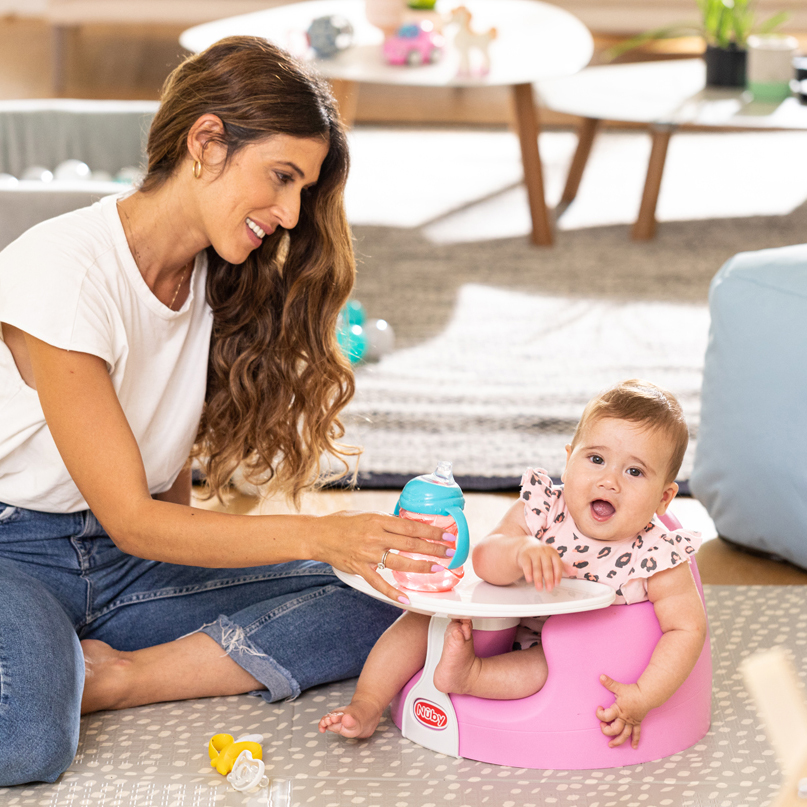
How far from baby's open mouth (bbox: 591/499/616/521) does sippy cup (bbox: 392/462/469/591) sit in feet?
0.52

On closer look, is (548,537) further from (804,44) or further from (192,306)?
(804,44)

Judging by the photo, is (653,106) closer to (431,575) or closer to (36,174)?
(36,174)

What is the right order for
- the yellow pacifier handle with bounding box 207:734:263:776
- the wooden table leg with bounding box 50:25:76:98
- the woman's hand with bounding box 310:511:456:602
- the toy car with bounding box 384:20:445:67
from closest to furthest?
the woman's hand with bounding box 310:511:456:602 → the yellow pacifier handle with bounding box 207:734:263:776 → the toy car with bounding box 384:20:445:67 → the wooden table leg with bounding box 50:25:76:98

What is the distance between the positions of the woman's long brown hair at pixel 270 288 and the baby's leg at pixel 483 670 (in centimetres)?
38

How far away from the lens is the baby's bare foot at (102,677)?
1254 mm

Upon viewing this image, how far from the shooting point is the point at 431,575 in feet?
3.65

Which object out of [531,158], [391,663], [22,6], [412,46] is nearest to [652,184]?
[531,158]

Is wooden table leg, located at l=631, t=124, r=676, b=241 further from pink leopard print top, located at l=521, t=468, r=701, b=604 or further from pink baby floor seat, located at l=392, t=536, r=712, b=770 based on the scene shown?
pink baby floor seat, located at l=392, t=536, r=712, b=770

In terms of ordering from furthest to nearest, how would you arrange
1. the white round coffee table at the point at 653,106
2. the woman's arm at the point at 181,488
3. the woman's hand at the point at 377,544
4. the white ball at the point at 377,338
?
the white round coffee table at the point at 653,106 → the white ball at the point at 377,338 → the woman's arm at the point at 181,488 → the woman's hand at the point at 377,544

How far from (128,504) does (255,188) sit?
355 mm

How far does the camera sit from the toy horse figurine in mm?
3170

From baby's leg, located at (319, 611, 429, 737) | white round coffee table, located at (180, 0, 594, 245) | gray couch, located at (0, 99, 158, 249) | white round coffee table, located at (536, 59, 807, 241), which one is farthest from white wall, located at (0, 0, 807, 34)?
baby's leg, located at (319, 611, 429, 737)

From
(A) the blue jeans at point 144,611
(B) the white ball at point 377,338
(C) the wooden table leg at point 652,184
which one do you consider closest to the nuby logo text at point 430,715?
(A) the blue jeans at point 144,611

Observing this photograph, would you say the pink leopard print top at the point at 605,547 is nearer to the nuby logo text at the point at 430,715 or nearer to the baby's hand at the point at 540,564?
the baby's hand at the point at 540,564
